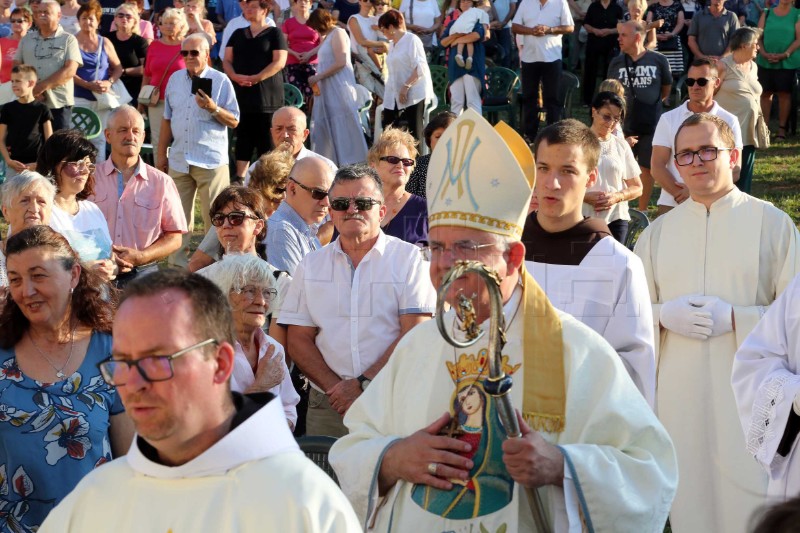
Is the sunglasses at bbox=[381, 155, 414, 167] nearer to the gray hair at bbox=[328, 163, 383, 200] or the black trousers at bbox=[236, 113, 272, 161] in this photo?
the gray hair at bbox=[328, 163, 383, 200]

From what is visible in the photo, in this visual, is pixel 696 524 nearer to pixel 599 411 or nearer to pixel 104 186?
pixel 599 411

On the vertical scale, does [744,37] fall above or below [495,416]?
below

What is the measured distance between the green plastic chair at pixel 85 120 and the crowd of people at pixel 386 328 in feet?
1.83

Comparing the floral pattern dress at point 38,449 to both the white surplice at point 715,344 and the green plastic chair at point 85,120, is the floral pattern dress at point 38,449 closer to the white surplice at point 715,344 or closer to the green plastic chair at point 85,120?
the white surplice at point 715,344

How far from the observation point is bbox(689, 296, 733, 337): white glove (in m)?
5.84

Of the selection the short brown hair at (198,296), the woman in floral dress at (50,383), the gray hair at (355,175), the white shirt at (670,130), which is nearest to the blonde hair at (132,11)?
the white shirt at (670,130)

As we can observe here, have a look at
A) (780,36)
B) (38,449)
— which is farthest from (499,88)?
(38,449)

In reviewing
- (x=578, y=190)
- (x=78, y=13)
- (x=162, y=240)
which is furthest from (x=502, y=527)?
(x=78, y=13)

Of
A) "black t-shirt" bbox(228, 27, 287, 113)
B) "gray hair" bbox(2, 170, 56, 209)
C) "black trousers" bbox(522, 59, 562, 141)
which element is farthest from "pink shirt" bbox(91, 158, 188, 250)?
"black trousers" bbox(522, 59, 562, 141)

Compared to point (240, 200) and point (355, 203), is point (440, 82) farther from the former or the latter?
point (355, 203)

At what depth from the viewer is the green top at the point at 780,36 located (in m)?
15.9

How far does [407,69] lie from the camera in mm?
12641

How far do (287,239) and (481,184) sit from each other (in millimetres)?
2945

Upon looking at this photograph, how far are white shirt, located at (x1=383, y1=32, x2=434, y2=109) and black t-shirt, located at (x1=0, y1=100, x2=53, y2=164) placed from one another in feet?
12.0
